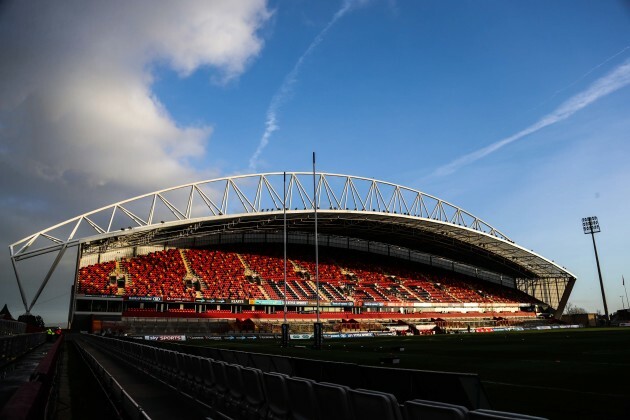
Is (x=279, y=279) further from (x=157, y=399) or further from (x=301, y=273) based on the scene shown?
(x=157, y=399)

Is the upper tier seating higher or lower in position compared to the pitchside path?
higher

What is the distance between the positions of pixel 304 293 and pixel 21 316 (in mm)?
35641

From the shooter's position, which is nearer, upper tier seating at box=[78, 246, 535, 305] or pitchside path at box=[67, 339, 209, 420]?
pitchside path at box=[67, 339, 209, 420]

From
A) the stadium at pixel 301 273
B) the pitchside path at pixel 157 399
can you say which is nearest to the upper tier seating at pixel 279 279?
the stadium at pixel 301 273

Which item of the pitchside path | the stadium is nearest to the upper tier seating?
the stadium

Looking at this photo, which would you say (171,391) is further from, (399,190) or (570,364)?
(399,190)

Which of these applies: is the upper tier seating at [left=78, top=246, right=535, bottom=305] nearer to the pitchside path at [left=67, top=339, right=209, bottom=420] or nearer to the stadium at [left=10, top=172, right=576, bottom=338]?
the stadium at [left=10, top=172, right=576, bottom=338]

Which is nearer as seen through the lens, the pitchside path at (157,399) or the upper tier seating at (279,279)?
the pitchside path at (157,399)

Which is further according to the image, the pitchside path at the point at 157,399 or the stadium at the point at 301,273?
the stadium at the point at 301,273

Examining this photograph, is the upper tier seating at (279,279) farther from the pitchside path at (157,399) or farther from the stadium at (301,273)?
the pitchside path at (157,399)

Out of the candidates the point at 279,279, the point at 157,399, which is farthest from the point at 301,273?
the point at 157,399

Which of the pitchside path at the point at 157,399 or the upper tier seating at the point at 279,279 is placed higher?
the upper tier seating at the point at 279,279

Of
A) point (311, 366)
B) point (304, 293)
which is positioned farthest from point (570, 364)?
point (304, 293)

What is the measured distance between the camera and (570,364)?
1568 centimetres
